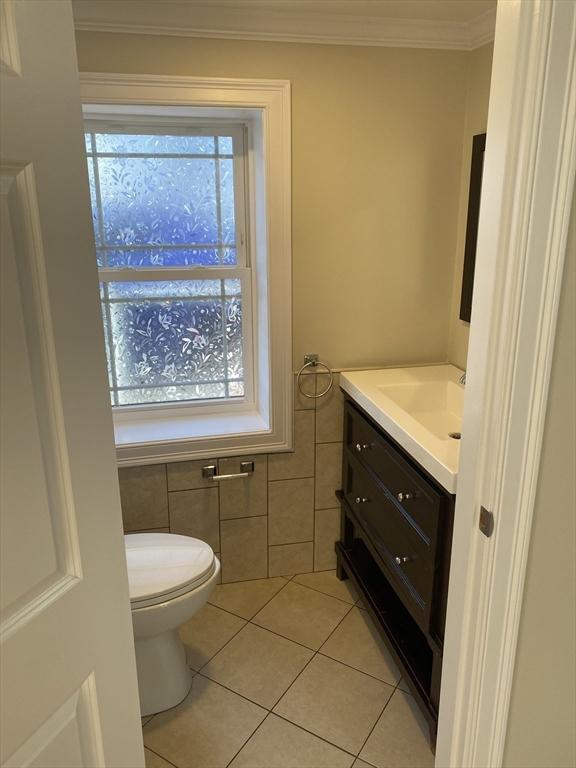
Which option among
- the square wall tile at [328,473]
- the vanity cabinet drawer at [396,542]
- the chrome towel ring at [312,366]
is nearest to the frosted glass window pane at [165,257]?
the chrome towel ring at [312,366]

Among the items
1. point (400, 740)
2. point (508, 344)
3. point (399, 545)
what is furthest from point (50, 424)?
point (400, 740)

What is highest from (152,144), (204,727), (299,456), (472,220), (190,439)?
(152,144)

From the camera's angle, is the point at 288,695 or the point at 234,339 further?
the point at 234,339

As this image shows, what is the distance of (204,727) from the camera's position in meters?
1.84

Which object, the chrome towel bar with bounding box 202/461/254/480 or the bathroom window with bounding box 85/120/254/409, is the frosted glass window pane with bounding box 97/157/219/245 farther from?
the chrome towel bar with bounding box 202/461/254/480

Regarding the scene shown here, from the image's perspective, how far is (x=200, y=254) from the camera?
2.41 meters

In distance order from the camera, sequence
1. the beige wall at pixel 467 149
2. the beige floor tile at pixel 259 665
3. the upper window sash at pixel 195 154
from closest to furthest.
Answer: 1. the beige floor tile at pixel 259 665
2. the beige wall at pixel 467 149
3. the upper window sash at pixel 195 154

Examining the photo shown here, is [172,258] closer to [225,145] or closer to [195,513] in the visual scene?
[225,145]

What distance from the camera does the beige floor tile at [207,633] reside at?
2.14m

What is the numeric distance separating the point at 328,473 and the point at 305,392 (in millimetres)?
375

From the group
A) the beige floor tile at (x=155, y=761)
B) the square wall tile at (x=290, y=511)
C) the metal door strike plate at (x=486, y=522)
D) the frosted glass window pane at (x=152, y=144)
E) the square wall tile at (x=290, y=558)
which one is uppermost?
the frosted glass window pane at (x=152, y=144)

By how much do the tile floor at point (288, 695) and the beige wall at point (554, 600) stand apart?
493mm

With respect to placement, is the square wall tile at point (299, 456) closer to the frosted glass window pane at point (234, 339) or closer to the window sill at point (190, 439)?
the window sill at point (190, 439)

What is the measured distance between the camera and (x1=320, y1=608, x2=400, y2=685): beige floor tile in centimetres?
206
